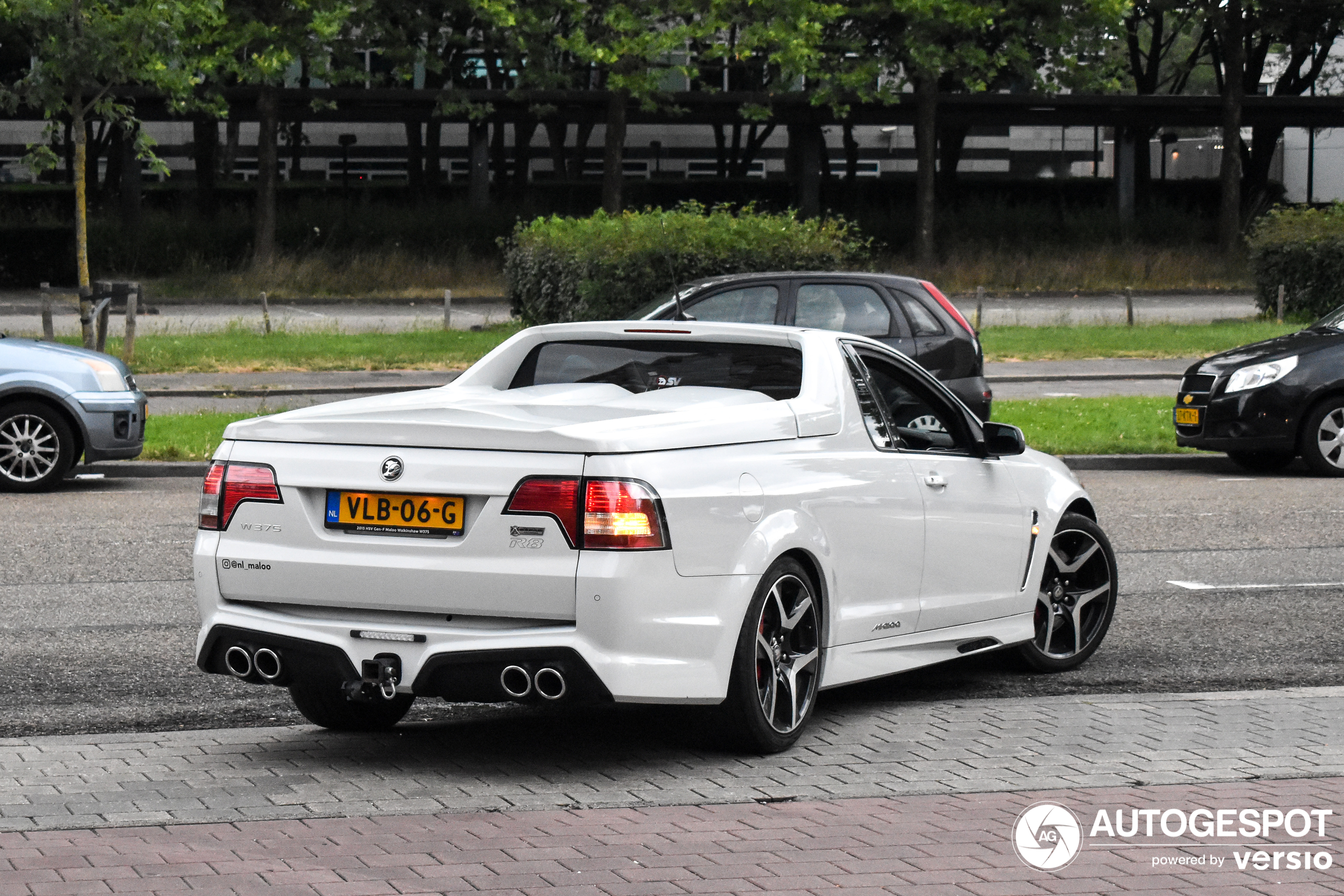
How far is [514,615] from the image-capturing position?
5.70 metres

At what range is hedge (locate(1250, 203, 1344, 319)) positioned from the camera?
30.3 meters

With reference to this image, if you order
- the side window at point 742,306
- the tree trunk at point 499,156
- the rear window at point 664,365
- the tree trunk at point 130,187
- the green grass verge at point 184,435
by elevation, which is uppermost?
the tree trunk at point 499,156

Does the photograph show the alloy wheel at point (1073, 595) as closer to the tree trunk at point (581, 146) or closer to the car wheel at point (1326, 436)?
the car wheel at point (1326, 436)

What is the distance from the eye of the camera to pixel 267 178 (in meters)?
41.2

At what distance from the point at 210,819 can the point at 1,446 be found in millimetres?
9437

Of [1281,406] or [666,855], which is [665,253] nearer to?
[1281,406]

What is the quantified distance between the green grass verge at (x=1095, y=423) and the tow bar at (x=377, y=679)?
10.9 m

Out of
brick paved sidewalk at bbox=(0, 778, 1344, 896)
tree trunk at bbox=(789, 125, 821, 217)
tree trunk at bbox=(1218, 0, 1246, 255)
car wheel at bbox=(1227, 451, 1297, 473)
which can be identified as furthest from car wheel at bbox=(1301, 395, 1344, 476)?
tree trunk at bbox=(789, 125, 821, 217)

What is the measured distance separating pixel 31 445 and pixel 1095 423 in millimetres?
9659

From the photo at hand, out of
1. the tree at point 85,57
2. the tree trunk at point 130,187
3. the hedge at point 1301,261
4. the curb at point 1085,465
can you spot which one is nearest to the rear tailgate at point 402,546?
the curb at point 1085,465

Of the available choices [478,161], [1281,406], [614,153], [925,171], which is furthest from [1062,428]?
[478,161]

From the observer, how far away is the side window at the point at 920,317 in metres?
15.6

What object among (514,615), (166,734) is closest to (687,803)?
(514,615)

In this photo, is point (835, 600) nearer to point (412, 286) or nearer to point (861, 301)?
point (861, 301)
